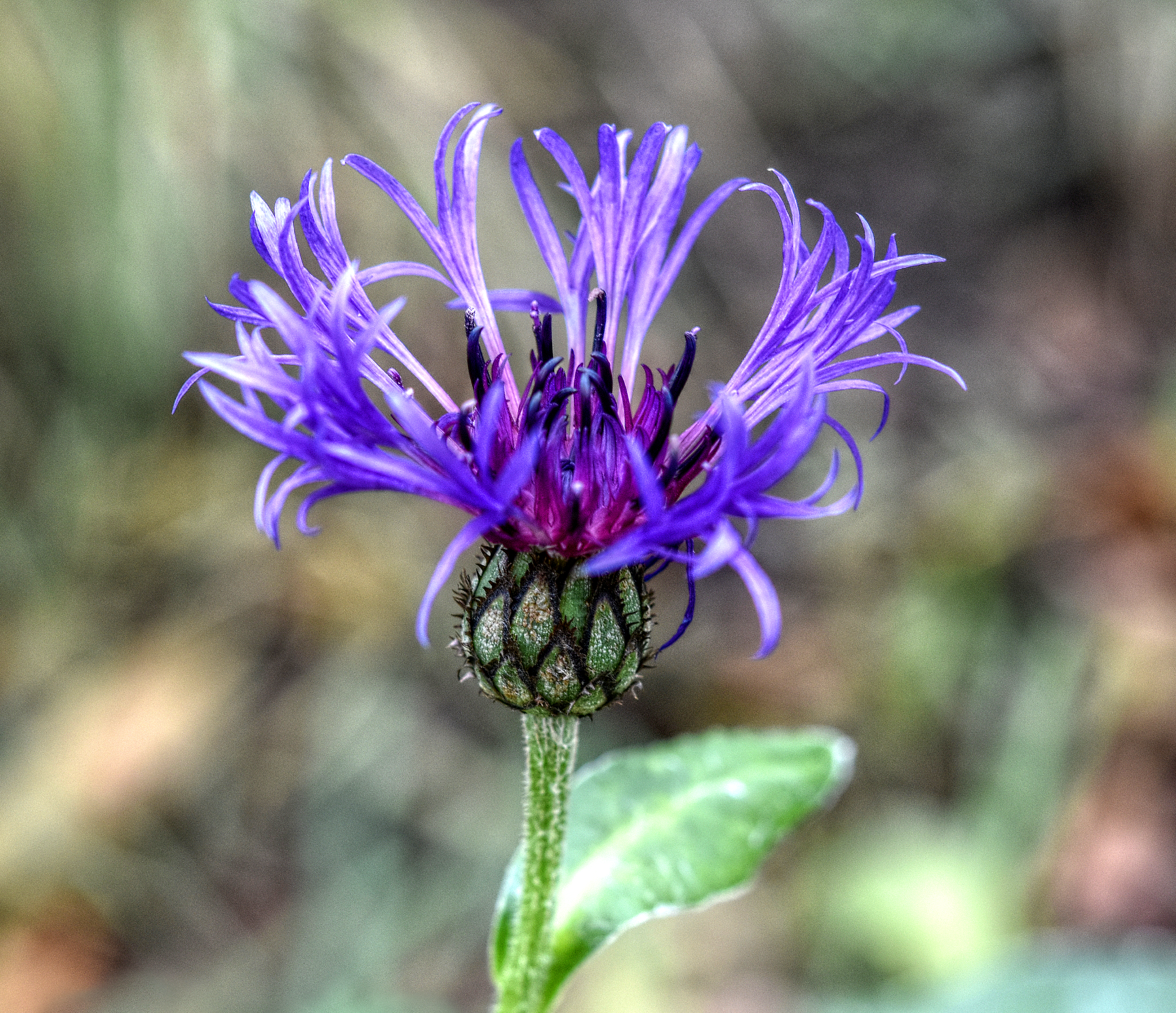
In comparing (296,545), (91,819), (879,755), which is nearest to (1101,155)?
(879,755)

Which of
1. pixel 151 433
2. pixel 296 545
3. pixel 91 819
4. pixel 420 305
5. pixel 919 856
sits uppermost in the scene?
pixel 420 305

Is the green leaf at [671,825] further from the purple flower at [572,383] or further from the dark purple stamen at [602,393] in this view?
the dark purple stamen at [602,393]

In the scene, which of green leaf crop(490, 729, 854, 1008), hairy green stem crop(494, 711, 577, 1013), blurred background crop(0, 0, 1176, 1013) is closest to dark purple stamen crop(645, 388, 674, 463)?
hairy green stem crop(494, 711, 577, 1013)

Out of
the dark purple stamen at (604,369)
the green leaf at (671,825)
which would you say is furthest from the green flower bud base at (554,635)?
the green leaf at (671,825)

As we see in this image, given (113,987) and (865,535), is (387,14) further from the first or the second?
(113,987)

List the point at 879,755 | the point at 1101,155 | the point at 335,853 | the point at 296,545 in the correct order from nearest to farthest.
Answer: the point at 335,853 < the point at 879,755 < the point at 296,545 < the point at 1101,155

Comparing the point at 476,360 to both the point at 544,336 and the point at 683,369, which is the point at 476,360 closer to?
the point at 544,336

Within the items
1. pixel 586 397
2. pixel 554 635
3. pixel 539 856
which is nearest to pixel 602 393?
pixel 586 397

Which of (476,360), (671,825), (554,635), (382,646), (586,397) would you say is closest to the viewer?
(554,635)

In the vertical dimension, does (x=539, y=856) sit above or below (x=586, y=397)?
below
